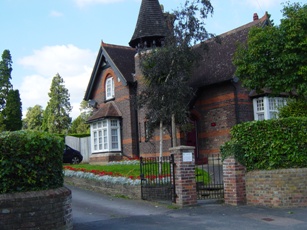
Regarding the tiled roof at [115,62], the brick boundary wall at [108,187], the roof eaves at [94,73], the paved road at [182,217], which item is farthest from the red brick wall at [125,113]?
the paved road at [182,217]

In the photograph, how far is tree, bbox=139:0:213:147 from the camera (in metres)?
17.1

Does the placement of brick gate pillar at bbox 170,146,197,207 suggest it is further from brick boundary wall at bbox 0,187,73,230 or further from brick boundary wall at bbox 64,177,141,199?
brick boundary wall at bbox 0,187,73,230

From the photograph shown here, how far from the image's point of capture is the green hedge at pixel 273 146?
11.3 m

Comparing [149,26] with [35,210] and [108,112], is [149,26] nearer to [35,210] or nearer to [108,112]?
[108,112]

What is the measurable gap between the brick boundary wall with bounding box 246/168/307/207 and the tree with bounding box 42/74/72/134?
39.0m

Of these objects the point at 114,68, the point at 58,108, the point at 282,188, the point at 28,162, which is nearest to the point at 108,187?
the point at 282,188

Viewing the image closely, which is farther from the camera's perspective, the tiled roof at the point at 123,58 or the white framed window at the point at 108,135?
the white framed window at the point at 108,135

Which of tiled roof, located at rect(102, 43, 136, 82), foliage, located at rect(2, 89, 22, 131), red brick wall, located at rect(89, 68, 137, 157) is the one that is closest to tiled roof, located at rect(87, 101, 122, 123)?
red brick wall, located at rect(89, 68, 137, 157)

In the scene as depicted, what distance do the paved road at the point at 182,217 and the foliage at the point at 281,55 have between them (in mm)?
6129

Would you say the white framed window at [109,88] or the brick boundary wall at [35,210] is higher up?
the white framed window at [109,88]

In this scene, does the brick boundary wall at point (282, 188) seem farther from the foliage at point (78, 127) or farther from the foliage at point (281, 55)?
the foliage at point (78, 127)

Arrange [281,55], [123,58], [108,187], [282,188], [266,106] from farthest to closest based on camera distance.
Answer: [123,58], [266,106], [281,55], [108,187], [282,188]

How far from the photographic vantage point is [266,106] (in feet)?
65.9

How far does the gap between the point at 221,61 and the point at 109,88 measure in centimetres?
857
